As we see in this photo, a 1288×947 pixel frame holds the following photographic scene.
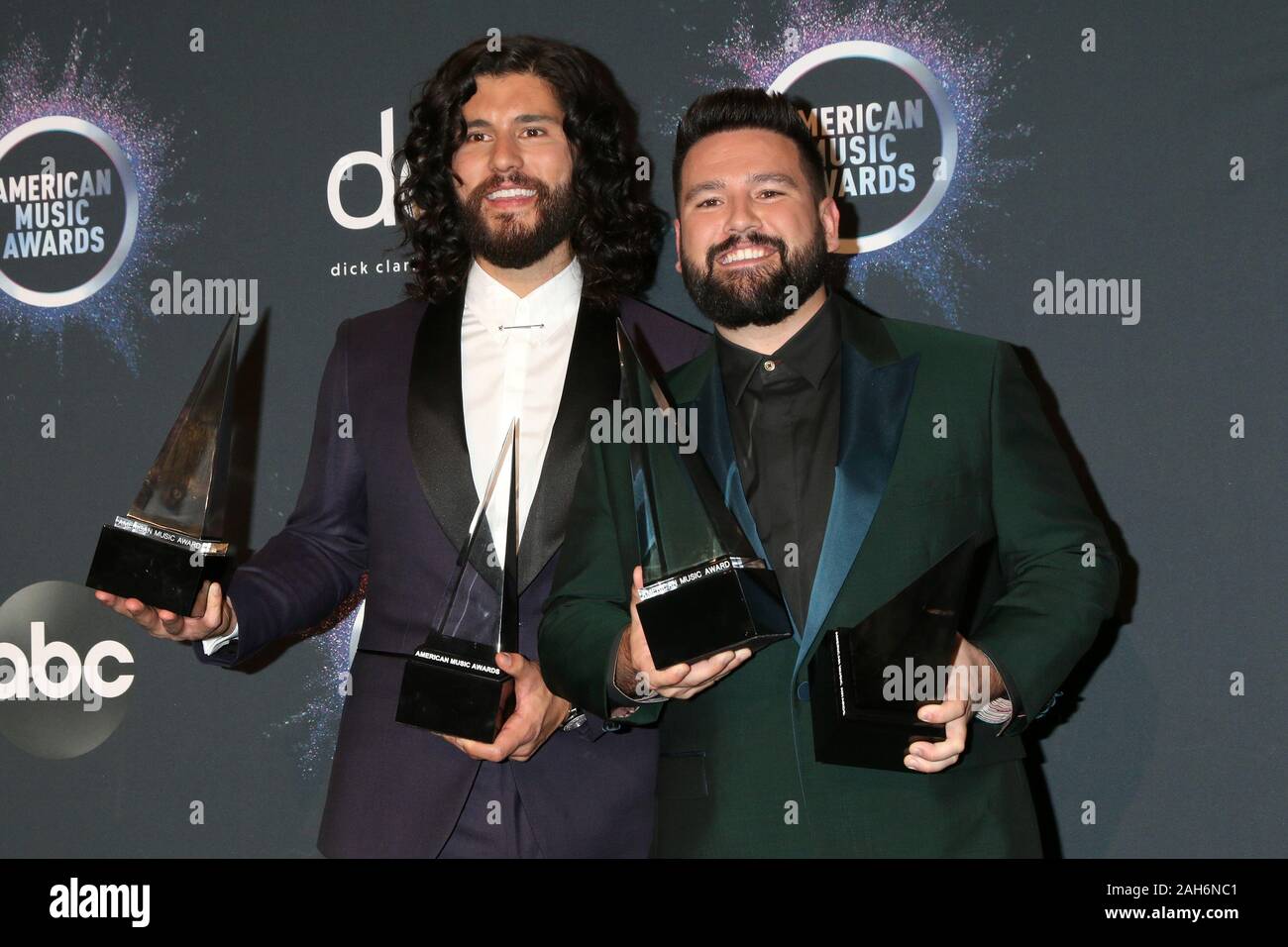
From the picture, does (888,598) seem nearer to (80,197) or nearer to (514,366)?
(514,366)

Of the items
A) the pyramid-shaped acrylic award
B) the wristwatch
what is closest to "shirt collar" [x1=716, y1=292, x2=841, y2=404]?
the pyramid-shaped acrylic award

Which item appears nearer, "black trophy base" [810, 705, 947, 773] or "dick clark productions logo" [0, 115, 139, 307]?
"black trophy base" [810, 705, 947, 773]

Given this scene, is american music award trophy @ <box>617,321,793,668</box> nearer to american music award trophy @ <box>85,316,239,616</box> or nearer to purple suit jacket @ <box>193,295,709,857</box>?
purple suit jacket @ <box>193,295,709,857</box>

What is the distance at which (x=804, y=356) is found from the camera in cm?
178

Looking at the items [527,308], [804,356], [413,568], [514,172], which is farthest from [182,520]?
[804,356]

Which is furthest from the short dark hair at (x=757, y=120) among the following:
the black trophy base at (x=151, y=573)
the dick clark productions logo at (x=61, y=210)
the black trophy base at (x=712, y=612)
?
the dick clark productions logo at (x=61, y=210)

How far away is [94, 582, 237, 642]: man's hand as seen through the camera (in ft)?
5.67

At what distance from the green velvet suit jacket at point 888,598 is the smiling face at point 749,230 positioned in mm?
134

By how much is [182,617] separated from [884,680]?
1.02 m

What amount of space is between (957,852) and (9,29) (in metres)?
2.88

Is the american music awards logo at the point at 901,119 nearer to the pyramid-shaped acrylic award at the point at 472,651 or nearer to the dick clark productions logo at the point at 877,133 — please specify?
the dick clark productions logo at the point at 877,133

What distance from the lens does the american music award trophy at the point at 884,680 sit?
4.72ft

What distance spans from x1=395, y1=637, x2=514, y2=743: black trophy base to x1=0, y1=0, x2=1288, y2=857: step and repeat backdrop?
3.28ft

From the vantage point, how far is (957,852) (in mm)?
1553
